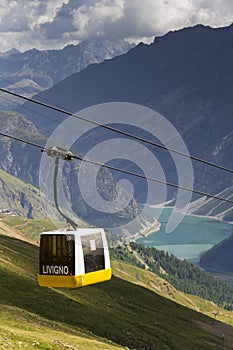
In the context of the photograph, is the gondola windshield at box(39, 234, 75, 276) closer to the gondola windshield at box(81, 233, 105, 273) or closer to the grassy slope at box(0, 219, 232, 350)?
the gondola windshield at box(81, 233, 105, 273)

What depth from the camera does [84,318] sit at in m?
92.8

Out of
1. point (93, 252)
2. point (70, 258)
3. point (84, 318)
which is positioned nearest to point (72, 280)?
point (70, 258)

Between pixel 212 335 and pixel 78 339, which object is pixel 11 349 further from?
pixel 212 335

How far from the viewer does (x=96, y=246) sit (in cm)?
2916

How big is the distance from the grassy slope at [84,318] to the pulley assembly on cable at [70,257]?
827 inches

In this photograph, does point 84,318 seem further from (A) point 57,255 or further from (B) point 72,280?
(B) point 72,280

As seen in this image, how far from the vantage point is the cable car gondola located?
27.4 meters

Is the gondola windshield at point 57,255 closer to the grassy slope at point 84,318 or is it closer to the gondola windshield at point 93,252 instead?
the gondola windshield at point 93,252

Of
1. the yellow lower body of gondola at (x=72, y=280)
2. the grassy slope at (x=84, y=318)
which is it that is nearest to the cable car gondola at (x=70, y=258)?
the yellow lower body of gondola at (x=72, y=280)

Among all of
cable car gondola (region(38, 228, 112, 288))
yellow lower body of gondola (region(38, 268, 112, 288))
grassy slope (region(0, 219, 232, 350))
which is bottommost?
grassy slope (region(0, 219, 232, 350))

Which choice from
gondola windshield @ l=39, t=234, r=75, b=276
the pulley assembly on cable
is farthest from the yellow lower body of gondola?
gondola windshield @ l=39, t=234, r=75, b=276

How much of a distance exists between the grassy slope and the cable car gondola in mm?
21028

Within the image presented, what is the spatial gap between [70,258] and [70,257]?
0.20 ft

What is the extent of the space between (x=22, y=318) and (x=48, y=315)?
12.0m
